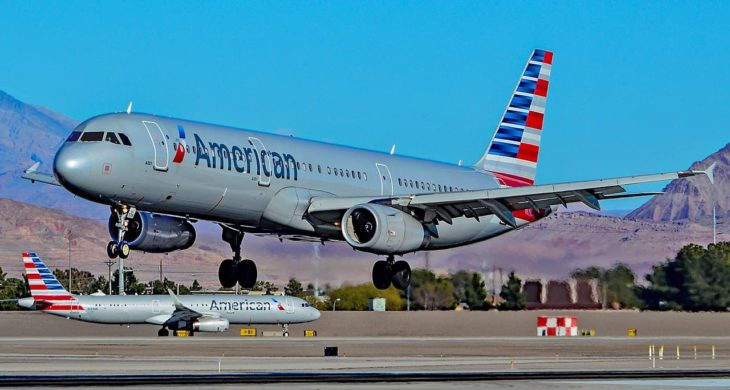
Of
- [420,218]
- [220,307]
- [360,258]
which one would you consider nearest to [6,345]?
[220,307]

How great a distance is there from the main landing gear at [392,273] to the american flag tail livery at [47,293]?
5333 centimetres

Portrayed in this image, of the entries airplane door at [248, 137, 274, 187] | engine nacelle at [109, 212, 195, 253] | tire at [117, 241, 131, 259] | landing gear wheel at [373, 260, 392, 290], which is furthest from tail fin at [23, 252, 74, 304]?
tire at [117, 241, 131, 259]

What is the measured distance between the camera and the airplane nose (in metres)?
46.5

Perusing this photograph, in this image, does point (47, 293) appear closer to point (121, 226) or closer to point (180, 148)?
point (121, 226)

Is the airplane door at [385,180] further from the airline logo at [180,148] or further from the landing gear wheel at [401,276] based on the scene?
the airline logo at [180,148]

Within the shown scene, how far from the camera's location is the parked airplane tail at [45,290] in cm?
10712

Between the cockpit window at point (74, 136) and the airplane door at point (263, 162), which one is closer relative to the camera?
the cockpit window at point (74, 136)

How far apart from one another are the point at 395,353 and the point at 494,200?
93.2ft

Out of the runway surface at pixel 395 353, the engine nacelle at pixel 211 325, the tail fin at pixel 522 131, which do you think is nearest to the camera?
the runway surface at pixel 395 353

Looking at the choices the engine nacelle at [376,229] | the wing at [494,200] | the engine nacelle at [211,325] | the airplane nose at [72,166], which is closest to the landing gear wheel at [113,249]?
the airplane nose at [72,166]

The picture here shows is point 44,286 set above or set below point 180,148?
below

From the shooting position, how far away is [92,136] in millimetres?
47625

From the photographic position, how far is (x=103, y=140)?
156ft

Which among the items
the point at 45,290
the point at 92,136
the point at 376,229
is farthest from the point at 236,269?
the point at 45,290
